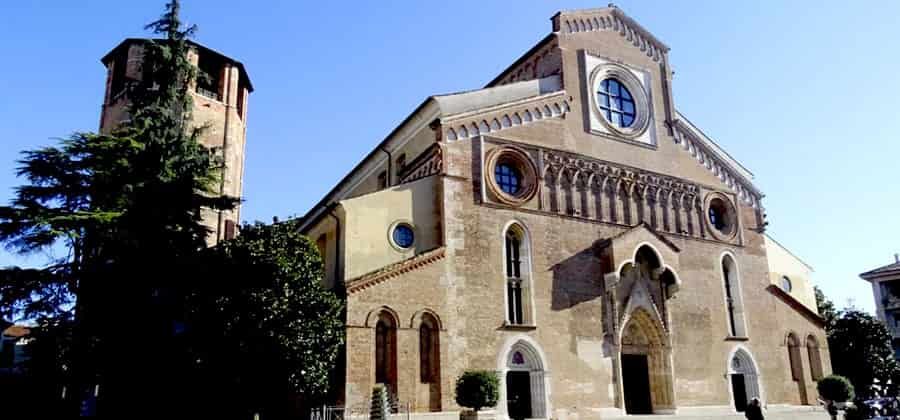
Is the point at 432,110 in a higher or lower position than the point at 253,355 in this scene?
higher

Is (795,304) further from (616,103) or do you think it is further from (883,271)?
(883,271)

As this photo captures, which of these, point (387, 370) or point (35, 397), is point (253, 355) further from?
point (35, 397)

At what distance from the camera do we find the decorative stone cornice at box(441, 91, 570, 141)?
22016mm

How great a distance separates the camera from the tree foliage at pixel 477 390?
17600 millimetres

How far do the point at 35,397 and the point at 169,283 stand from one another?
→ 695 centimetres

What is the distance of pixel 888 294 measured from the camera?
50.6 meters

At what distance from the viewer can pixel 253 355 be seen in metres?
16.5

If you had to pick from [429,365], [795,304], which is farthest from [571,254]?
[795,304]

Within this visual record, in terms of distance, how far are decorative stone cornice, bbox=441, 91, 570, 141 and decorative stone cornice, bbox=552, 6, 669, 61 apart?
123 inches

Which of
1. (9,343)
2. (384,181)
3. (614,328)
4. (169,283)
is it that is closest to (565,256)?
(614,328)

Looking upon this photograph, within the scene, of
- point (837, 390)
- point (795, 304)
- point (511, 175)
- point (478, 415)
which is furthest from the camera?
point (795, 304)

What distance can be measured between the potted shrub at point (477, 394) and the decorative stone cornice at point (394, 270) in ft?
11.5

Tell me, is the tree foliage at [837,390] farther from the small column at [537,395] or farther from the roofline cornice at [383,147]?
the roofline cornice at [383,147]

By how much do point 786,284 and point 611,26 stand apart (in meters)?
13.9
